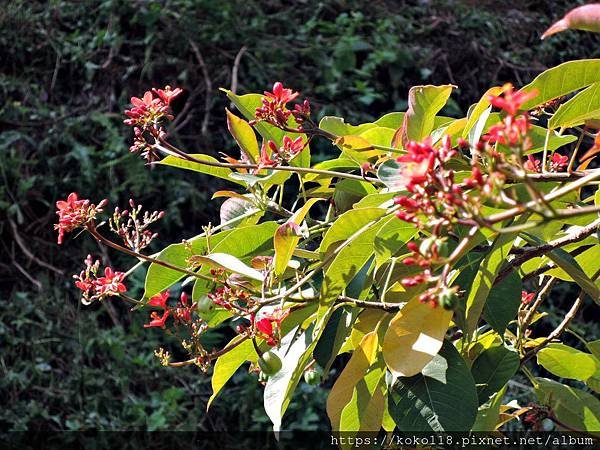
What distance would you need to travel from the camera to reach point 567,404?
1028mm

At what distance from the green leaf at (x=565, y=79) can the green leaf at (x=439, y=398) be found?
0.82 feet

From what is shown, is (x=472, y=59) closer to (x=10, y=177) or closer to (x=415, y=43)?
(x=415, y=43)

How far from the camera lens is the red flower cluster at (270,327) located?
751mm

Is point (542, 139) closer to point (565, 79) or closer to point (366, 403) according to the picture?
point (565, 79)

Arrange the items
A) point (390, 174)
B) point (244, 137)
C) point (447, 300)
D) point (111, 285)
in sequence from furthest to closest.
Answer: point (244, 137) < point (111, 285) < point (390, 174) < point (447, 300)

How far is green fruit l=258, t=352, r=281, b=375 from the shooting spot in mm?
766

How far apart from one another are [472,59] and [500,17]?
0.40 m

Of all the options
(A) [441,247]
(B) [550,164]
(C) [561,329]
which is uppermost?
(A) [441,247]

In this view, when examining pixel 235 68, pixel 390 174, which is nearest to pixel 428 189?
pixel 390 174

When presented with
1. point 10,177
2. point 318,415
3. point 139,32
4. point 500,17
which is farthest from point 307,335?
point 500,17

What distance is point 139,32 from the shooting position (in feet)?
11.9

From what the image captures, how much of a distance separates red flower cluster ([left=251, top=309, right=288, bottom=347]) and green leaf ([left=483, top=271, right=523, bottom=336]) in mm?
204

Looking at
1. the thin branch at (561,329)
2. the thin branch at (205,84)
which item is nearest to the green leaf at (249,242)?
the thin branch at (561,329)

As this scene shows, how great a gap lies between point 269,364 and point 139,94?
9.25ft
